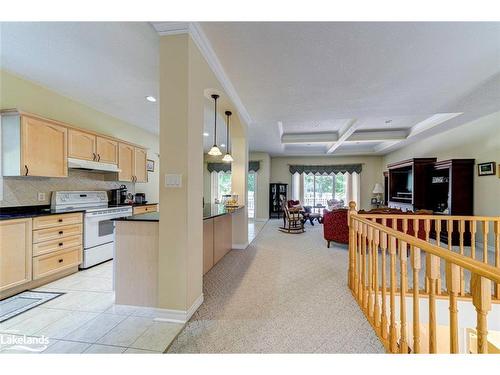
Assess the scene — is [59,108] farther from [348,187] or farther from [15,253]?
[348,187]

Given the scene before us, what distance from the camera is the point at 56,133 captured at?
2967 mm

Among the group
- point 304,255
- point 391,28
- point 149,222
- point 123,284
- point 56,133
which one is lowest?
point 304,255

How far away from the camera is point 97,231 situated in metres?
3.32

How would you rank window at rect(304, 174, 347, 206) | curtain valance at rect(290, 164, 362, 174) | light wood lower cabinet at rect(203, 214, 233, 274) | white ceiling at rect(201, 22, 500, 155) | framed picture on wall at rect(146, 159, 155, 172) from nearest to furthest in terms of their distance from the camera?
white ceiling at rect(201, 22, 500, 155), light wood lower cabinet at rect(203, 214, 233, 274), framed picture on wall at rect(146, 159, 155, 172), curtain valance at rect(290, 164, 362, 174), window at rect(304, 174, 347, 206)

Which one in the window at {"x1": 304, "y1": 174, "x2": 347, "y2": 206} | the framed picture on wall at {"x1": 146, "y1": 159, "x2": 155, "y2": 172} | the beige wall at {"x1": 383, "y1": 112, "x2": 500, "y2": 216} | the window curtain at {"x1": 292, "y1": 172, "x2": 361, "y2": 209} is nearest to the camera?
the beige wall at {"x1": 383, "y1": 112, "x2": 500, "y2": 216}

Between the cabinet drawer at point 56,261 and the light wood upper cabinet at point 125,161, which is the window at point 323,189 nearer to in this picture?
the light wood upper cabinet at point 125,161

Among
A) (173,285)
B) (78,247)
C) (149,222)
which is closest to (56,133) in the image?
(78,247)

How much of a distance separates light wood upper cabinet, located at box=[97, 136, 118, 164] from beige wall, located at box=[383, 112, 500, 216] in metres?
6.96

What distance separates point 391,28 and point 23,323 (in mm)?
4054

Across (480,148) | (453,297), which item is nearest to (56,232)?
(453,297)

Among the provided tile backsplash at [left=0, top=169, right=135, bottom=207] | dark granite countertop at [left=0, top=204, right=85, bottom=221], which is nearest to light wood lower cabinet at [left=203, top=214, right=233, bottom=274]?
dark granite countertop at [left=0, top=204, right=85, bottom=221]

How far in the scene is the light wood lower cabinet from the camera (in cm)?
304

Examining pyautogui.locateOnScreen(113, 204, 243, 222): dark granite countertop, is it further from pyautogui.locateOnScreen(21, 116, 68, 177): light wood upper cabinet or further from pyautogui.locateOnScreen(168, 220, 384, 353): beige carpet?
pyautogui.locateOnScreen(21, 116, 68, 177): light wood upper cabinet

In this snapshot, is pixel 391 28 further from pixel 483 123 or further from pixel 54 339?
pixel 483 123
